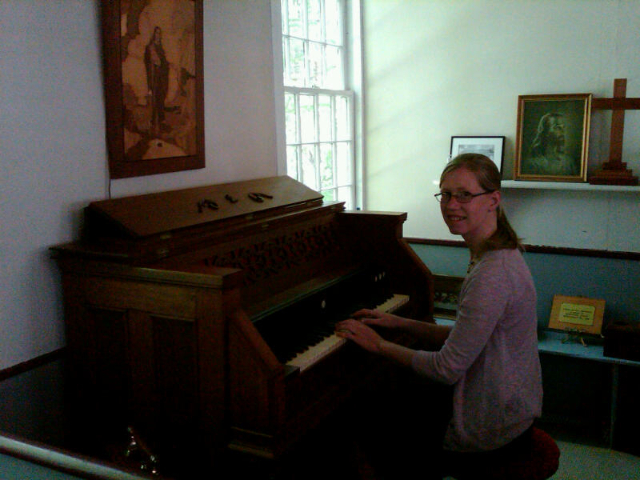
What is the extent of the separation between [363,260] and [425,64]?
10.0 ft

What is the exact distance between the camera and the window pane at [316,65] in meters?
4.83

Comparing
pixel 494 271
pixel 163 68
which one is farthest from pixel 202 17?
pixel 494 271

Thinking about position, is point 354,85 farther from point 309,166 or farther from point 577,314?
point 577,314

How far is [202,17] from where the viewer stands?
288 centimetres

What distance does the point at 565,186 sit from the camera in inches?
197

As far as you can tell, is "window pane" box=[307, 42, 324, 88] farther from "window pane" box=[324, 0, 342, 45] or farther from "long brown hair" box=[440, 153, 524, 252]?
"long brown hair" box=[440, 153, 524, 252]

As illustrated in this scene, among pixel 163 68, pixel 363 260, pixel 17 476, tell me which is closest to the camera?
pixel 17 476

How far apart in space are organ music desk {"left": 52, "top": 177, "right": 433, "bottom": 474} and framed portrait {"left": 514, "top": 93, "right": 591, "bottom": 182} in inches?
118

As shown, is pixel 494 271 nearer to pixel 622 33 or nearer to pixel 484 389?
pixel 484 389

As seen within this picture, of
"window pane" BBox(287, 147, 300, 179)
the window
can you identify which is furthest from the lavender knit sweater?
"window pane" BBox(287, 147, 300, 179)

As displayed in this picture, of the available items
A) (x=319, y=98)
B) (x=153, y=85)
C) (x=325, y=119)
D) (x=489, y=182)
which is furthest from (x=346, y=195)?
(x=489, y=182)

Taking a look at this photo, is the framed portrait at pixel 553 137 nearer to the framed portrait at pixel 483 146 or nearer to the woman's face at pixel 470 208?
the framed portrait at pixel 483 146

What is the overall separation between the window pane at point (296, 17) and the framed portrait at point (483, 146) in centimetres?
164

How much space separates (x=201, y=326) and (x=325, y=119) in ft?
11.3
